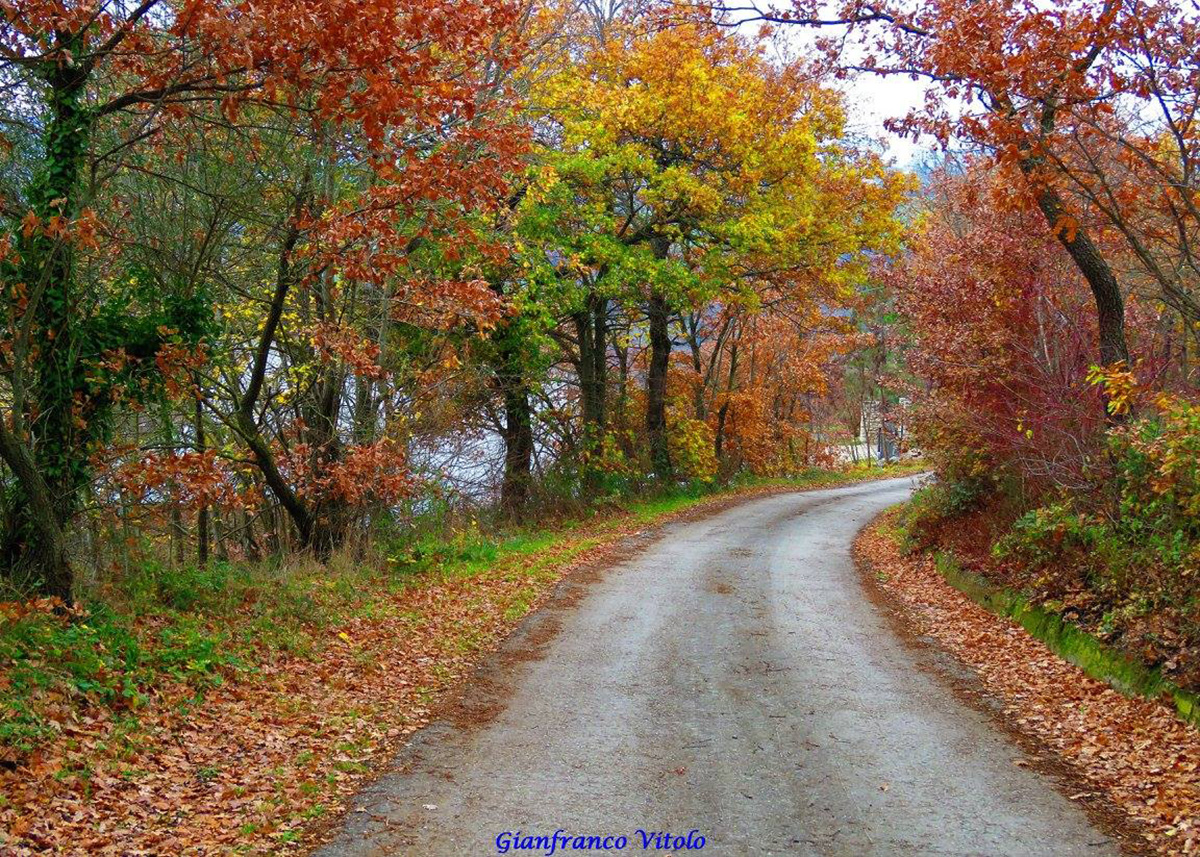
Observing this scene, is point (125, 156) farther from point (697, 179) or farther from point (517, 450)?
point (517, 450)

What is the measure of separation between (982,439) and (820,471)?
27.4 meters

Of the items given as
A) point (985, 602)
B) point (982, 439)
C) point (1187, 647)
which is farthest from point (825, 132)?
point (1187, 647)

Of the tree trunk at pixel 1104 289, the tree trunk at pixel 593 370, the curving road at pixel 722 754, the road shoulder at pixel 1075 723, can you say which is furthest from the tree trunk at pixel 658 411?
the tree trunk at pixel 1104 289

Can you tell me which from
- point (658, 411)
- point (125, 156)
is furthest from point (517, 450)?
point (125, 156)

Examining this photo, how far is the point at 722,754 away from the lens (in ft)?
23.1

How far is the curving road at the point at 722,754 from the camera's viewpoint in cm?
568

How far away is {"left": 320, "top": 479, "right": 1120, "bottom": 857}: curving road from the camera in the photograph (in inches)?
224

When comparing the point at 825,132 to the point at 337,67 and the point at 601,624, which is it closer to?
the point at 601,624

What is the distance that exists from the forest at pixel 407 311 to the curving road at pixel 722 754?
0.76 m

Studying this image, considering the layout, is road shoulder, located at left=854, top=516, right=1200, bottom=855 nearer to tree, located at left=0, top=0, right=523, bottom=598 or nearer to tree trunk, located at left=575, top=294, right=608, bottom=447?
tree, located at left=0, top=0, right=523, bottom=598

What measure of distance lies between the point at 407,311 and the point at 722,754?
28.9 ft

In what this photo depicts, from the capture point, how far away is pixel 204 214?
1138 cm

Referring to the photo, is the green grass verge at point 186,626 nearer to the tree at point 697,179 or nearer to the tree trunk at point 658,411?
the tree at point 697,179

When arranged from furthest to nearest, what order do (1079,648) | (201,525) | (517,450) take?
(517,450) → (201,525) → (1079,648)
